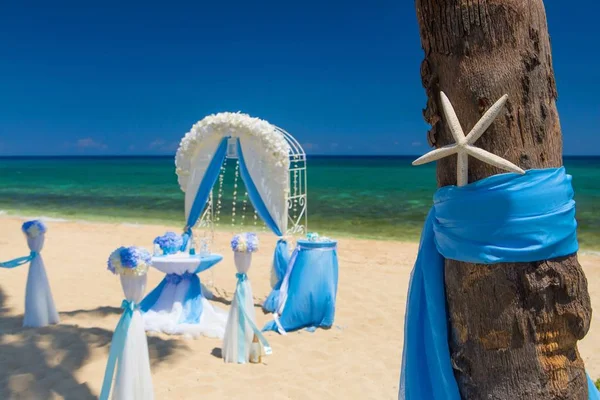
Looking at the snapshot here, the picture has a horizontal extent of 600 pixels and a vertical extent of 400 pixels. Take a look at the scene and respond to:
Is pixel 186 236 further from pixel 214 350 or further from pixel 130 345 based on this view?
pixel 130 345

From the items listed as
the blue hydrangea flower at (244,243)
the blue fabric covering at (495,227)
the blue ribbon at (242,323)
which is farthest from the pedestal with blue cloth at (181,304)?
the blue fabric covering at (495,227)

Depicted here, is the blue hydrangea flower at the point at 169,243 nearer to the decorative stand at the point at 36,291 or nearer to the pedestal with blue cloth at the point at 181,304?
the pedestal with blue cloth at the point at 181,304

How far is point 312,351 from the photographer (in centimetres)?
557

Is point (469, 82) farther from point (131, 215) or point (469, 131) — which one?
point (131, 215)

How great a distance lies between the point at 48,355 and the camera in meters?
5.06

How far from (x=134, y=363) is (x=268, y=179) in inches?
151

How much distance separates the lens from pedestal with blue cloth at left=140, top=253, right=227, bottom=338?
237 inches

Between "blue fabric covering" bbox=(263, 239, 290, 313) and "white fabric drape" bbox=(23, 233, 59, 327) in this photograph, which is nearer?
"white fabric drape" bbox=(23, 233, 59, 327)

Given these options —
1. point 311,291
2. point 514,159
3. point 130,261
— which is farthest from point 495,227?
point 311,291

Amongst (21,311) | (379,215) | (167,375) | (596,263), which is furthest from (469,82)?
(379,215)

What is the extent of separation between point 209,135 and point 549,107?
593 cm

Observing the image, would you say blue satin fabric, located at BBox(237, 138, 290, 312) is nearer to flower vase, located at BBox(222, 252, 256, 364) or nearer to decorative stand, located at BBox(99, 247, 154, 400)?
flower vase, located at BBox(222, 252, 256, 364)

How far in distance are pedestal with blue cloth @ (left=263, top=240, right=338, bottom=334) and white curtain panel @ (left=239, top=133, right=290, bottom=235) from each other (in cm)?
89

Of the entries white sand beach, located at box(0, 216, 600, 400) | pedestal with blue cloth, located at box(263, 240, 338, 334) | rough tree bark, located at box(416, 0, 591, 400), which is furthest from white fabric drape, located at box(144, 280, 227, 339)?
rough tree bark, located at box(416, 0, 591, 400)
